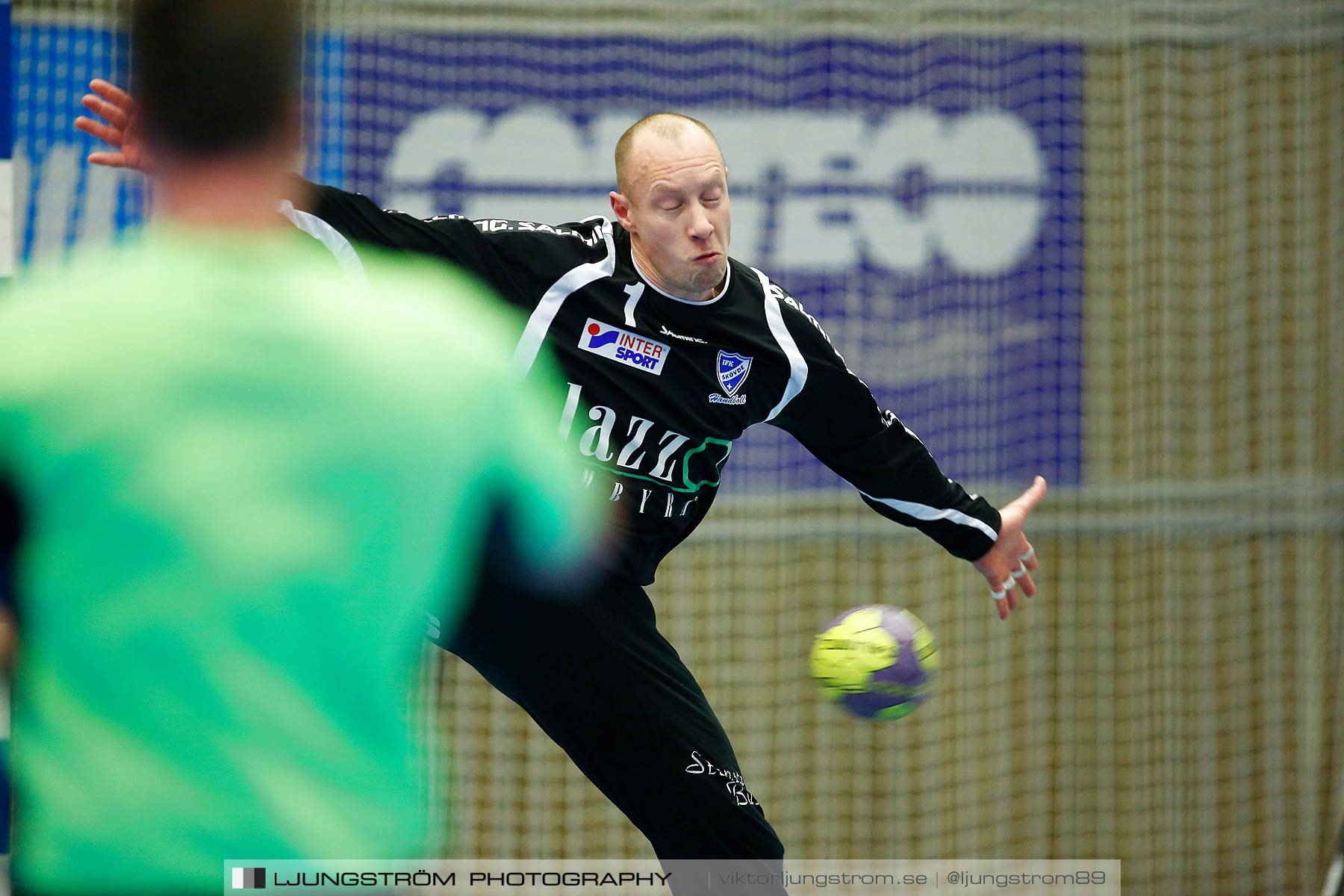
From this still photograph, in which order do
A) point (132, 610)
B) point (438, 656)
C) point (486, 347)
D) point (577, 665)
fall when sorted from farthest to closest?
1. point (438, 656)
2. point (577, 665)
3. point (486, 347)
4. point (132, 610)

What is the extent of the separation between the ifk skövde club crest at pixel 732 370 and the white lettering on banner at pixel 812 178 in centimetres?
250

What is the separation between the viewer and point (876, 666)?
3.58 m

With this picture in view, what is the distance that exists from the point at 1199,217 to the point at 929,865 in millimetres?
3434

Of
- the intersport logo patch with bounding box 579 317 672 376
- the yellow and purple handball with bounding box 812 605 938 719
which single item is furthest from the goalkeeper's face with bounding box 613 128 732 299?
the yellow and purple handball with bounding box 812 605 938 719

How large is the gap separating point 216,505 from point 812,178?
17.4 feet

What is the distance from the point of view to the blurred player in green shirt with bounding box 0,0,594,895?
118 centimetres

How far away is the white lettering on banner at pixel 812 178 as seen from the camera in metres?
6.04

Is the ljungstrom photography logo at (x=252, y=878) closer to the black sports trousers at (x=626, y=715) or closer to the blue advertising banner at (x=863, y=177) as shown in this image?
the black sports trousers at (x=626, y=715)

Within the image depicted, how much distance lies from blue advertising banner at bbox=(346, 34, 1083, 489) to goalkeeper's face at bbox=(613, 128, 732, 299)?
7.80 feet

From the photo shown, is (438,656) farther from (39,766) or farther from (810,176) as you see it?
(39,766)

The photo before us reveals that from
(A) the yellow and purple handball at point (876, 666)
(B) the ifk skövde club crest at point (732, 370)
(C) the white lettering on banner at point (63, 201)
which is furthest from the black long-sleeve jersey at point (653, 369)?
(C) the white lettering on banner at point (63, 201)

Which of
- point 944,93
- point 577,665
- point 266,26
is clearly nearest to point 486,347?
point 266,26

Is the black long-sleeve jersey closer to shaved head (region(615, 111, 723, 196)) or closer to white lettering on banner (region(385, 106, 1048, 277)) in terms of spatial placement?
shaved head (region(615, 111, 723, 196))

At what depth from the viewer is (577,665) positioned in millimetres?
3371
